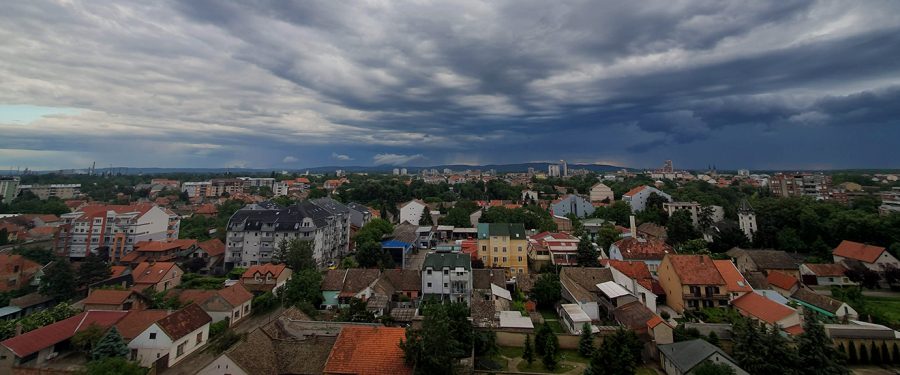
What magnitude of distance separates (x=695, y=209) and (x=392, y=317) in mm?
59969

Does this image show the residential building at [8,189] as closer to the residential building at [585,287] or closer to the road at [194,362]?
the road at [194,362]

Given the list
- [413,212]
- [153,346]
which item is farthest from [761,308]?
[413,212]

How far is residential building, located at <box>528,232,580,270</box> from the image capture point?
1724 inches

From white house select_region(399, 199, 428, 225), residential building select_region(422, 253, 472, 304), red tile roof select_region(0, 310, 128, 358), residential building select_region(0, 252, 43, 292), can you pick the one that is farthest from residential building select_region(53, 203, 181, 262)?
residential building select_region(422, 253, 472, 304)

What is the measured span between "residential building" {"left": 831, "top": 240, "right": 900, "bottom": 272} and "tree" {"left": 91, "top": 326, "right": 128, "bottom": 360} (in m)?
62.6

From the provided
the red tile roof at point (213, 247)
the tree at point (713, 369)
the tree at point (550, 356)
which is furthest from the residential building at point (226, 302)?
the tree at point (713, 369)

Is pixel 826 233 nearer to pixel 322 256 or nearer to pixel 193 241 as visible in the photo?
pixel 322 256

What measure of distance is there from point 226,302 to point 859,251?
6090cm

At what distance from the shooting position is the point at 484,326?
82.3 feet

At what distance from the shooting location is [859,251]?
37.9 meters

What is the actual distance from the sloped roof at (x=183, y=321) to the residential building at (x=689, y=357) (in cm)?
→ 2996

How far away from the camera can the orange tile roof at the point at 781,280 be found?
32.2 metres

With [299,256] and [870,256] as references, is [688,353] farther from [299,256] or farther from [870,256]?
[299,256]

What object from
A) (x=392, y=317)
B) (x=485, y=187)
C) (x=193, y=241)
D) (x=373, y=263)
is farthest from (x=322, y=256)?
(x=485, y=187)
